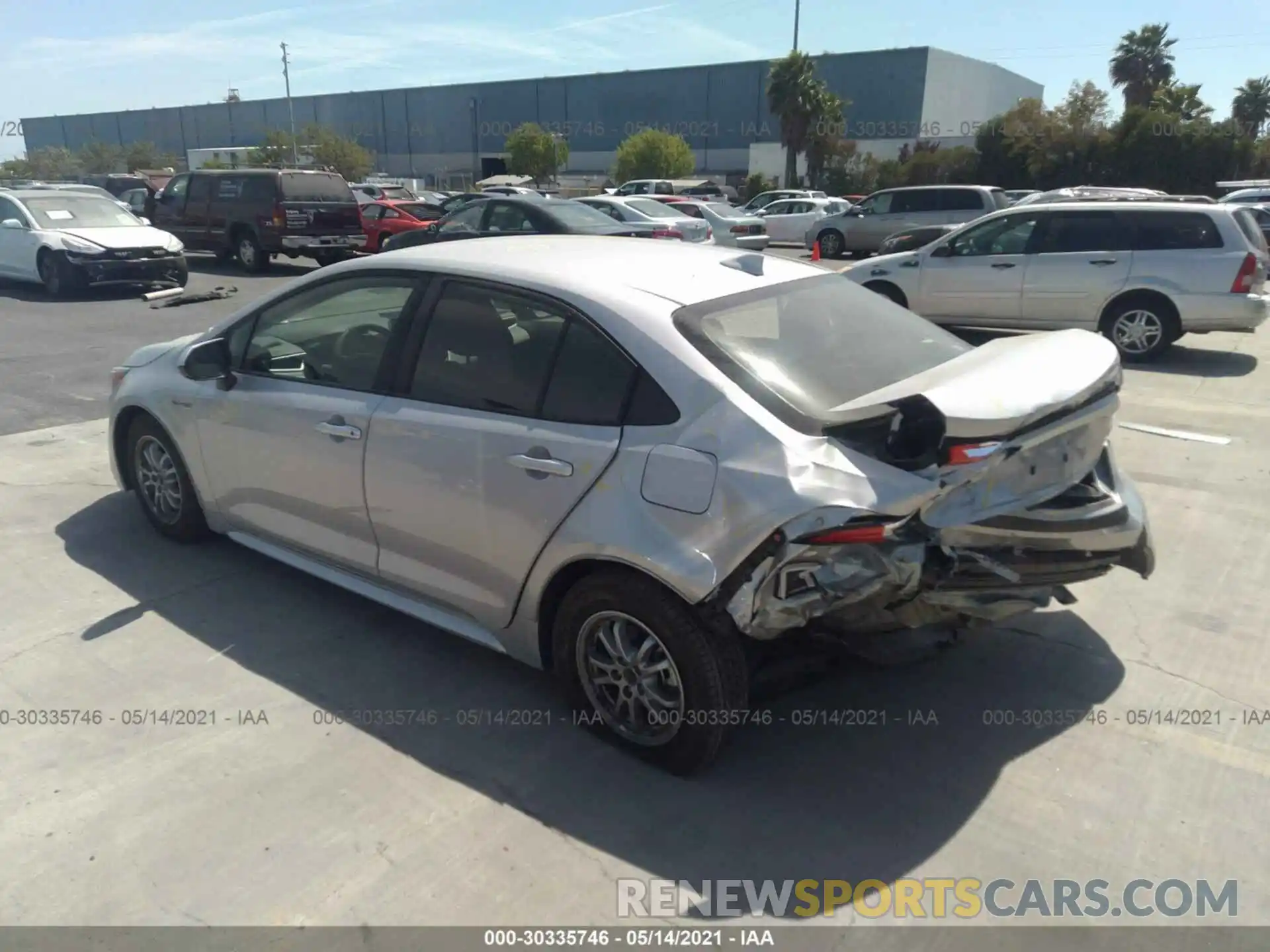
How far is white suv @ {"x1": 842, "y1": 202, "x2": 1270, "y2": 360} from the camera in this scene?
31.8 ft

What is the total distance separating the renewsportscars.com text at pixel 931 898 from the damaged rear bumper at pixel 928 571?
2.38ft

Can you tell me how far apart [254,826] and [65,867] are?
516 millimetres

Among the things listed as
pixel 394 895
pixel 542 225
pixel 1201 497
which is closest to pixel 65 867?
pixel 394 895

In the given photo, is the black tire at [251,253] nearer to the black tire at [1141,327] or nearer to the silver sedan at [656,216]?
the silver sedan at [656,216]

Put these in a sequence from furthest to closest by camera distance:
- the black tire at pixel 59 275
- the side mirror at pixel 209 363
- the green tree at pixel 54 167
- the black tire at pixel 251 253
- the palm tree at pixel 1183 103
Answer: the green tree at pixel 54 167
the palm tree at pixel 1183 103
the black tire at pixel 251 253
the black tire at pixel 59 275
the side mirror at pixel 209 363

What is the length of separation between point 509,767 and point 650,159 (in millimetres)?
57200

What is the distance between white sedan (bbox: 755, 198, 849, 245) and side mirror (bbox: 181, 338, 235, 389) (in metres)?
23.8

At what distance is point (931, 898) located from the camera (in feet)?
8.89

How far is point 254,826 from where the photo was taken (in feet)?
9.78

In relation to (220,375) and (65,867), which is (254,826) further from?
(220,375)

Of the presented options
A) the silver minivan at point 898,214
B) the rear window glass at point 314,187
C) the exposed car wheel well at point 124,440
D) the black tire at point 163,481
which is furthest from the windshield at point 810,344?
the silver minivan at point 898,214

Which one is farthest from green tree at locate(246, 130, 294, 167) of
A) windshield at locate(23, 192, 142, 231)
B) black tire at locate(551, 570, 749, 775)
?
black tire at locate(551, 570, 749, 775)

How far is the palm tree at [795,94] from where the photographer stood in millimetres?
50656
